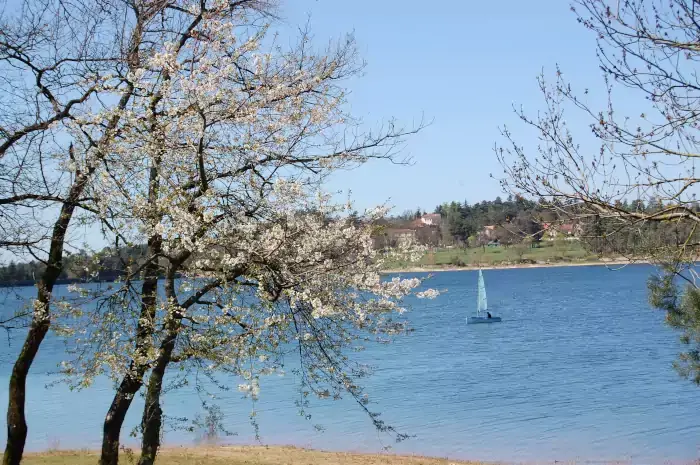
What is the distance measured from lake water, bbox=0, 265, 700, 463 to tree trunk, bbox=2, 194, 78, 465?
329 cm

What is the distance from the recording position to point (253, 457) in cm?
1470

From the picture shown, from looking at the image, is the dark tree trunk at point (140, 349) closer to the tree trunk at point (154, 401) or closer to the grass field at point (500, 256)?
the tree trunk at point (154, 401)

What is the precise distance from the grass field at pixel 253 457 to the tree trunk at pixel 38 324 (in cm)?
484

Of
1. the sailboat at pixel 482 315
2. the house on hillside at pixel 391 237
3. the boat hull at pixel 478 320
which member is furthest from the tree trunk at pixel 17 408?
the boat hull at pixel 478 320

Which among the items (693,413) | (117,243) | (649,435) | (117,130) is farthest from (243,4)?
(693,413)

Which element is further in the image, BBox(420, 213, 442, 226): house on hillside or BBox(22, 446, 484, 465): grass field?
BBox(420, 213, 442, 226): house on hillside

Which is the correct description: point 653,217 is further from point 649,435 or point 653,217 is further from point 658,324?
point 658,324

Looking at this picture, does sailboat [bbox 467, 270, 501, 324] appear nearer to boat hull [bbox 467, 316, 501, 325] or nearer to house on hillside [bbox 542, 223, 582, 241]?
boat hull [bbox 467, 316, 501, 325]

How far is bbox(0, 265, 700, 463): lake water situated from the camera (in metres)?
16.7

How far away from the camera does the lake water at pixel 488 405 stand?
1673cm

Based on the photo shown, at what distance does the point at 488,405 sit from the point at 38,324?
15994 mm

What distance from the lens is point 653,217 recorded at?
5.18 metres

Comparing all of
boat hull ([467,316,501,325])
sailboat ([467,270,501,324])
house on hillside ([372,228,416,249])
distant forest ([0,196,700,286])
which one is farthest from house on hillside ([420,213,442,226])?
distant forest ([0,196,700,286])

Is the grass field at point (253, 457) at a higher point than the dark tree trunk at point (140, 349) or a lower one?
lower
